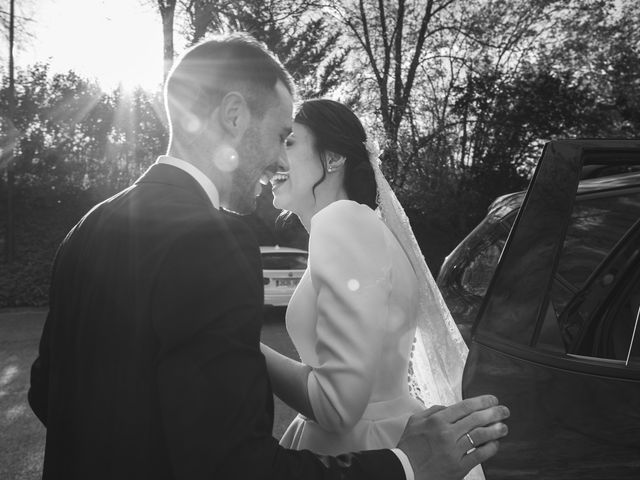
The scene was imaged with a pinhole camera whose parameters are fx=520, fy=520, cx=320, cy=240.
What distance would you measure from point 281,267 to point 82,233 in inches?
356

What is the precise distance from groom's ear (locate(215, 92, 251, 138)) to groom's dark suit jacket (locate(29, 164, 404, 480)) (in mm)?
225

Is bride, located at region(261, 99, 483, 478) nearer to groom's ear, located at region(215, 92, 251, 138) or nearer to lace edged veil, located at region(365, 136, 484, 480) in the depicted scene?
lace edged veil, located at region(365, 136, 484, 480)

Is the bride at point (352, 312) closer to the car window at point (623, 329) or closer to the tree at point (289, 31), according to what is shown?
the car window at point (623, 329)

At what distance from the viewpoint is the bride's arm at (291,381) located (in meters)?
1.54

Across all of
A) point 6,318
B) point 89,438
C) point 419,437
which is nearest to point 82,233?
point 89,438

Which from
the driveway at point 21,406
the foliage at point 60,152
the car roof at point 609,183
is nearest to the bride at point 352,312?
the car roof at point 609,183

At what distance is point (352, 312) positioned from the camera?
142cm

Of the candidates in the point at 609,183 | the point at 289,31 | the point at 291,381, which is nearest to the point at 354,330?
the point at 291,381

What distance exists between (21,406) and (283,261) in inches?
232

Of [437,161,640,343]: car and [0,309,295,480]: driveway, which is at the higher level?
[437,161,640,343]: car

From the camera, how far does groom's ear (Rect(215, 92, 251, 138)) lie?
130 centimetres

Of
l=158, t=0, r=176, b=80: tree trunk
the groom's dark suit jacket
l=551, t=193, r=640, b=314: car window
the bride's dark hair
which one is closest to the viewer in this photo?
the groom's dark suit jacket

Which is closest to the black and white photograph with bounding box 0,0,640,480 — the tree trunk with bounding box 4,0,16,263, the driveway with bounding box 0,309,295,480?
the driveway with bounding box 0,309,295,480

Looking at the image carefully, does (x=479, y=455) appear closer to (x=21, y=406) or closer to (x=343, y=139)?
(x=343, y=139)
